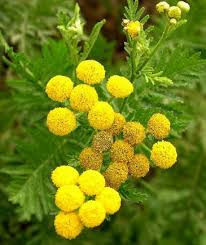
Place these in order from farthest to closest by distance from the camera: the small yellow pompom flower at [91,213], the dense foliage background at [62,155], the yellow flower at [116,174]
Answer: the dense foliage background at [62,155], the yellow flower at [116,174], the small yellow pompom flower at [91,213]

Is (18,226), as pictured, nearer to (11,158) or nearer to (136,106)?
(11,158)

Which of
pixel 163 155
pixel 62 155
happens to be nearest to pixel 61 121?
pixel 163 155

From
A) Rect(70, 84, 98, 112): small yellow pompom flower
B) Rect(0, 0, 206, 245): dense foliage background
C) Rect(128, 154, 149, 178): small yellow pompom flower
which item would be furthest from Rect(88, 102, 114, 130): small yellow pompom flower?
Rect(0, 0, 206, 245): dense foliage background

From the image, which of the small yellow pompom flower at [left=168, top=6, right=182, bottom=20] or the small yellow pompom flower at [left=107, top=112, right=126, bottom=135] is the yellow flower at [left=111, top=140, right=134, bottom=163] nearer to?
the small yellow pompom flower at [left=107, top=112, right=126, bottom=135]

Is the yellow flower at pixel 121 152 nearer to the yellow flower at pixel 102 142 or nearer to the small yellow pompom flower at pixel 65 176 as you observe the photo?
the yellow flower at pixel 102 142

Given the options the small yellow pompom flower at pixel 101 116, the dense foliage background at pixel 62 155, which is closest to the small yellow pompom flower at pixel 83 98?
the small yellow pompom flower at pixel 101 116

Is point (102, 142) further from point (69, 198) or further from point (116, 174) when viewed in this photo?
point (69, 198)

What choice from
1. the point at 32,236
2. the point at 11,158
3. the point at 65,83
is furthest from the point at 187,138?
the point at 65,83
